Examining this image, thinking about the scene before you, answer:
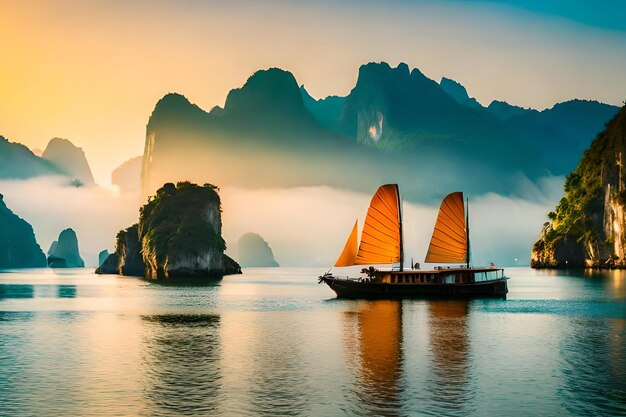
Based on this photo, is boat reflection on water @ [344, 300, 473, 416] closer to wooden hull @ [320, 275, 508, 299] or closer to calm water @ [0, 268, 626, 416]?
calm water @ [0, 268, 626, 416]

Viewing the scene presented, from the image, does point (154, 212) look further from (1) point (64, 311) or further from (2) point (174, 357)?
(2) point (174, 357)

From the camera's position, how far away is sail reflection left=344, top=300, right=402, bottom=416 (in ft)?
78.0

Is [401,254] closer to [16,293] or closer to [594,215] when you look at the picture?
[16,293]

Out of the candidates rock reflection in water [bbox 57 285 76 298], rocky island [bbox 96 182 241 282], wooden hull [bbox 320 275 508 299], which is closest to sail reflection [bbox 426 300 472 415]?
wooden hull [bbox 320 275 508 299]

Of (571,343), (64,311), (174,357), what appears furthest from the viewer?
(64,311)

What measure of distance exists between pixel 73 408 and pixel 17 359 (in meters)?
12.4

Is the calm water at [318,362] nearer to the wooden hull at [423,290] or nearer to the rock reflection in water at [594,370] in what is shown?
the rock reflection in water at [594,370]

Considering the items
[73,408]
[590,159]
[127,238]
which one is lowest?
[73,408]

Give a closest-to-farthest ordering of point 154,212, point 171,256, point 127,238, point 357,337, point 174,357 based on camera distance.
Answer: point 174,357 → point 357,337 → point 171,256 → point 154,212 → point 127,238

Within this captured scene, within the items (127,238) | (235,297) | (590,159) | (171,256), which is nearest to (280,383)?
(235,297)

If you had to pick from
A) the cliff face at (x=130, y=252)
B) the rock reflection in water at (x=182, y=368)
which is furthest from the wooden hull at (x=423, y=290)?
the cliff face at (x=130, y=252)

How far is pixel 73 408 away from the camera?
23688 mm

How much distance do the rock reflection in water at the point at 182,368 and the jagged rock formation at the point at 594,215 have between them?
352 ft

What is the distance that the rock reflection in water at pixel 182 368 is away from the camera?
77.9 ft
